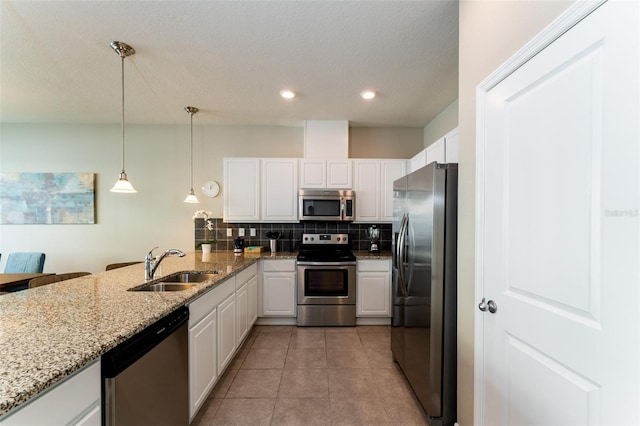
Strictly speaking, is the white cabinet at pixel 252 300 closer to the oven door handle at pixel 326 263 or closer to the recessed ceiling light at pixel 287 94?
the oven door handle at pixel 326 263

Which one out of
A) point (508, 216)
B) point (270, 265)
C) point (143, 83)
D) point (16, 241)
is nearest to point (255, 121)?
point (143, 83)

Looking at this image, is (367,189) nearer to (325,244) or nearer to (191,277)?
(325,244)

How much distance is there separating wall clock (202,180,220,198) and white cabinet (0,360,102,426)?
10.5 ft

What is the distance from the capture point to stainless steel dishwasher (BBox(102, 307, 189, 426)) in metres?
1.00

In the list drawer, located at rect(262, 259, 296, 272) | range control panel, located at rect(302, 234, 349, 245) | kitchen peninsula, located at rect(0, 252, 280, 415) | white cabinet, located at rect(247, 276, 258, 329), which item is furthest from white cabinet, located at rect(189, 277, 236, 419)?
range control panel, located at rect(302, 234, 349, 245)

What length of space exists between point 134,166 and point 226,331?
3.15m

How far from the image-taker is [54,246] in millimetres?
3781

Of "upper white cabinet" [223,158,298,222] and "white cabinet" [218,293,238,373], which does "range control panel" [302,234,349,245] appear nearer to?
"upper white cabinet" [223,158,298,222]

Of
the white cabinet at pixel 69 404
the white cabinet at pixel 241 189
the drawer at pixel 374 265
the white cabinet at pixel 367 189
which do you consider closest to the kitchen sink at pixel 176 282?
the white cabinet at pixel 69 404

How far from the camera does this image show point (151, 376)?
1.22 m

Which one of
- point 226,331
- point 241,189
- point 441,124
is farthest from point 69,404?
point 441,124

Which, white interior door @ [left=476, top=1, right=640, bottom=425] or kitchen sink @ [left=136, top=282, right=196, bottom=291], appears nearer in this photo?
white interior door @ [left=476, top=1, right=640, bottom=425]

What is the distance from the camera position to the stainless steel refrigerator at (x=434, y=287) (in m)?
1.57

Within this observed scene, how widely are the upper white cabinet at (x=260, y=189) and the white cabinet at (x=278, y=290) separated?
72 cm
